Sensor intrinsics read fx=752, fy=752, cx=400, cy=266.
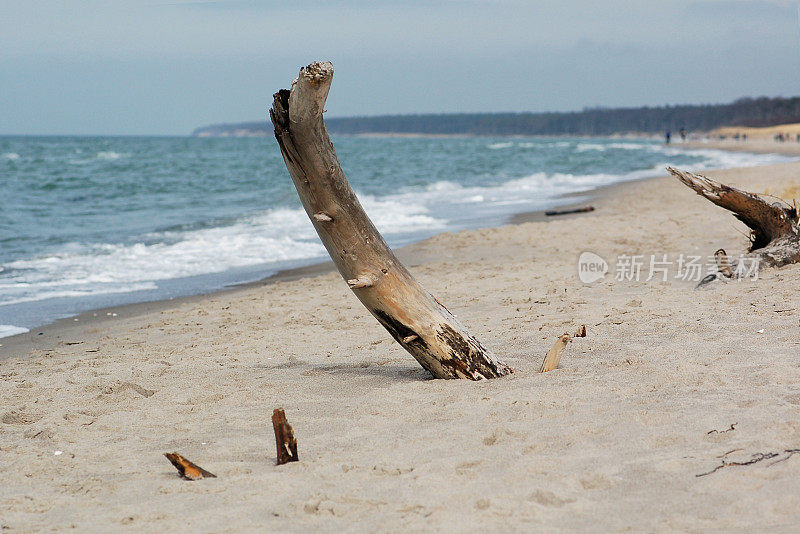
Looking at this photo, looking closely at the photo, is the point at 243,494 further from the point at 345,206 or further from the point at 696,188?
the point at 696,188

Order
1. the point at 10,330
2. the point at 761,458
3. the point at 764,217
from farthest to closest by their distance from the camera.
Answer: the point at 764,217 → the point at 10,330 → the point at 761,458

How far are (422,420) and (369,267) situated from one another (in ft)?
3.31

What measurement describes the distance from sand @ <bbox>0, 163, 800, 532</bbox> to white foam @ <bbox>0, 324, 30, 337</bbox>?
323 millimetres

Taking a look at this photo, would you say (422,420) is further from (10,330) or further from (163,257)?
(163,257)

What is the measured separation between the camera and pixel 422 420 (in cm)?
390

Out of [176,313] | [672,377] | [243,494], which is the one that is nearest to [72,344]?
[176,313]

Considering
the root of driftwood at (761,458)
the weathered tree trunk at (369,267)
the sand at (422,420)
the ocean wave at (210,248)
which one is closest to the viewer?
the sand at (422,420)

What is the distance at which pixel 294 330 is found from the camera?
6.76m

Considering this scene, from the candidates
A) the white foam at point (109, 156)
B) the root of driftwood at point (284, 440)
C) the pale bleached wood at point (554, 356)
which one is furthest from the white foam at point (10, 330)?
the white foam at point (109, 156)

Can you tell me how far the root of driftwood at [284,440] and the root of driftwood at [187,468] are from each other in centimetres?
31

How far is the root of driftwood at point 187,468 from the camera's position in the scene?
10.9 feet

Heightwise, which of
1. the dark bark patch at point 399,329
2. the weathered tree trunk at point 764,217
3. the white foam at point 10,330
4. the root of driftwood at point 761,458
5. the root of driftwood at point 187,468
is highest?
the weathered tree trunk at point 764,217

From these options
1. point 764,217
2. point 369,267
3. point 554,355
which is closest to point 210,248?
point 764,217

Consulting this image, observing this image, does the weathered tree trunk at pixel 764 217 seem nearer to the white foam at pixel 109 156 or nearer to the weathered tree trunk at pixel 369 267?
the weathered tree trunk at pixel 369 267
